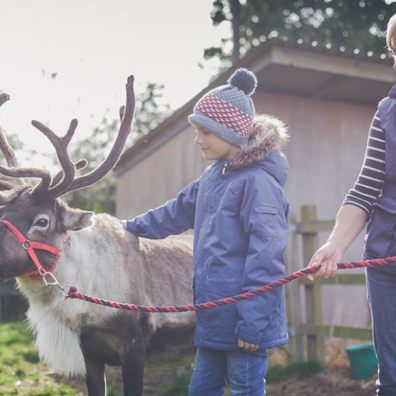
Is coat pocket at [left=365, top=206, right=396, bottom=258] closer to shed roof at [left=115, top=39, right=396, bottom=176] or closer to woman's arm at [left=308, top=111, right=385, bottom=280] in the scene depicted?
woman's arm at [left=308, top=111, right=385, bottom=280]

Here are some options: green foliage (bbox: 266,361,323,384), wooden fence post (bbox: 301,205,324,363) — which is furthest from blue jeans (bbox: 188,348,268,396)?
A: wooden fence post (bbox: 301,205,324,363)

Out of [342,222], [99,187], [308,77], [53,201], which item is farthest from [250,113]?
[99,187]

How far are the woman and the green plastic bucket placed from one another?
3.76m

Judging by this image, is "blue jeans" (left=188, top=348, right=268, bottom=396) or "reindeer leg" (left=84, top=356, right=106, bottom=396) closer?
"blue jeans" (left=188, top=348, right=268, bottom=396)

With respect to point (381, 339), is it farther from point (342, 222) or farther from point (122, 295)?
point (122, 295)

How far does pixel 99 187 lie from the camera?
14.0 meters

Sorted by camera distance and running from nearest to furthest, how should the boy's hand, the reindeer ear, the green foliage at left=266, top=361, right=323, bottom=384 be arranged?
the boy's hand → the reindeer ear → the green foliage at left=266, top=361, right=323, bottom=384

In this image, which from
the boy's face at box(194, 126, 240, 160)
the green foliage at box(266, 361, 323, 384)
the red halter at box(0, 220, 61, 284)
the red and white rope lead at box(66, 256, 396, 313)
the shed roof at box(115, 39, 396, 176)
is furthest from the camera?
the shed roof at box(115, 39, 396, 176)

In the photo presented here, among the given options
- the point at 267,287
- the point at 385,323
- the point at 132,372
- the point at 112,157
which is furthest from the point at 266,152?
the point at 132,372

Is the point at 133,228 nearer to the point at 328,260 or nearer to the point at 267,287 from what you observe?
the point at 267,287

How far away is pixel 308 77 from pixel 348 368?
3.48 metres

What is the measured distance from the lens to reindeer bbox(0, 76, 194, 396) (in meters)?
3.95

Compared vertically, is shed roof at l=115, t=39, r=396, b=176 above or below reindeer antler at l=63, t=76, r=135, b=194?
above

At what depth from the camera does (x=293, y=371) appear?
6.76m
